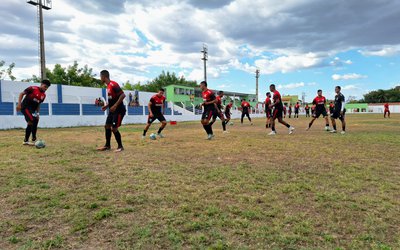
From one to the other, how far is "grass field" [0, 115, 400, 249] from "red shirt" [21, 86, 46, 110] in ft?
7.35

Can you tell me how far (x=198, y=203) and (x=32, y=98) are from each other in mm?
6660

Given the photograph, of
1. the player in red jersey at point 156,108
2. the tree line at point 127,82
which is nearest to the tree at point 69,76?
the tree line at point 127,82

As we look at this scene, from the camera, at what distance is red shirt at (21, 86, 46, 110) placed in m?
8.15

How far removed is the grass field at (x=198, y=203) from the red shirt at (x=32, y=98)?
224 cm

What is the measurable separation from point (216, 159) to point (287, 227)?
3.60m

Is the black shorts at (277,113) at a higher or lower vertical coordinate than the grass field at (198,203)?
higher

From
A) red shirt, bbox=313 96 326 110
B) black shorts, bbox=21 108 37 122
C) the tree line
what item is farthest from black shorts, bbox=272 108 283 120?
the tree line

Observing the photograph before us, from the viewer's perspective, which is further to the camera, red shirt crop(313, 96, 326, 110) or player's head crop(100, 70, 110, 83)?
red shirt crop(313, 96, 326, 110)

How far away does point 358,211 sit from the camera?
11.3 feet

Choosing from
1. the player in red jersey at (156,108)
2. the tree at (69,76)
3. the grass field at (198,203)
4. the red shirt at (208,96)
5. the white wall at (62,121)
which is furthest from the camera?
the tree at (69,76)

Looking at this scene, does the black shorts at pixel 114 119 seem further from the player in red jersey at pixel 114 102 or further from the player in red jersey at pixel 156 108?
the player in red jersey at pixel 156 108

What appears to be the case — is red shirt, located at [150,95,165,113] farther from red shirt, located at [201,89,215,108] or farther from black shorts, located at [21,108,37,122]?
black shorts, located at [21,108,37,122]

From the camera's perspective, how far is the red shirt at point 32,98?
26.7 feet

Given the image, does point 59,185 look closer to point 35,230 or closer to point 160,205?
point 35,230
